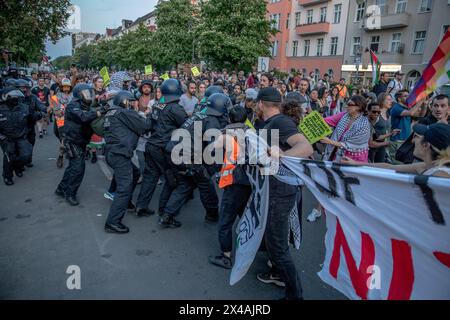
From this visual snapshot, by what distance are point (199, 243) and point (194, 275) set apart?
2.49 feet

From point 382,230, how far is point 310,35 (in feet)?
127

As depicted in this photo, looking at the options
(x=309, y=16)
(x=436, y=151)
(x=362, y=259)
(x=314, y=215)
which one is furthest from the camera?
(x=309, y=16)

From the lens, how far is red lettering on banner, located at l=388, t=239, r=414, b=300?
216cm

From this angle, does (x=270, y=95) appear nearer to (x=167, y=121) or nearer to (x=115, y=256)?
(x=167, y=121)

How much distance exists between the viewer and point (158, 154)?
15.4 ft

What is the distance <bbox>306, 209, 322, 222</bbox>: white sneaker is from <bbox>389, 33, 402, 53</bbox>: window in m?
27.6

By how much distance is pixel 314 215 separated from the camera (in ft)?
16.4

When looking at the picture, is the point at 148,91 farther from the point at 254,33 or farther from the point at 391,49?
the point at 391,49

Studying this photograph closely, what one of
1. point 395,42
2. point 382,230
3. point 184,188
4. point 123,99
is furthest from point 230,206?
point 395,42

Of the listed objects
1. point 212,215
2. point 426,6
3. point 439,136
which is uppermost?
point 426,6

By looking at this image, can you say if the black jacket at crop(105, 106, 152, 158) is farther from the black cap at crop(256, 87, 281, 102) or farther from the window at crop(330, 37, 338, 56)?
the window at crop(330, 37, 338, 56)

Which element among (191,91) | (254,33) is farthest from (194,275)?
(254,33)

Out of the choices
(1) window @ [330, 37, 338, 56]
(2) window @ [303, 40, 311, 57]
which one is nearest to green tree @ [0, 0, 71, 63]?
(1) window @ [330, 37, 338, 56]
